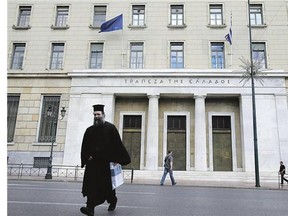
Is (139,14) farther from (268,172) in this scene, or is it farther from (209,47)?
(268,172)

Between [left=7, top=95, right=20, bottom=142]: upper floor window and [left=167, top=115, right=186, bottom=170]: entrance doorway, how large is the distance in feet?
43.0

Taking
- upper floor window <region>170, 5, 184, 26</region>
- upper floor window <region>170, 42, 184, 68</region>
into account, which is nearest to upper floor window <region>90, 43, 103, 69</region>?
upper floor window <region>170, 42, 184, 68</region>

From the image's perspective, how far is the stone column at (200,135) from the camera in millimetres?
20922

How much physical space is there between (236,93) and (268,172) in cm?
639

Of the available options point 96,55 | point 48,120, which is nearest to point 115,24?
point 96,55

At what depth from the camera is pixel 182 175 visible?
786 inches

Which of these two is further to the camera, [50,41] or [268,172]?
[50,41]

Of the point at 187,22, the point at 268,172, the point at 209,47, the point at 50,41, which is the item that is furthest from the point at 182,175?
the point at 50,41

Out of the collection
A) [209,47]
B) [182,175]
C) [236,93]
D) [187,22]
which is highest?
[187,22]

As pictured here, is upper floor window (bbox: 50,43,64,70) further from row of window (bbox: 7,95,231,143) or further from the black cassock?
the black cassock

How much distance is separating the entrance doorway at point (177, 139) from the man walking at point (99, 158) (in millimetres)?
17489

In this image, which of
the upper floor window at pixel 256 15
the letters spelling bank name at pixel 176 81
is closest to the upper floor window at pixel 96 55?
the letters spelling bank name at pixel 176 81

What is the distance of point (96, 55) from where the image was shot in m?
24.7

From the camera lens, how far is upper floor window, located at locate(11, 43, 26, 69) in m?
24.9
